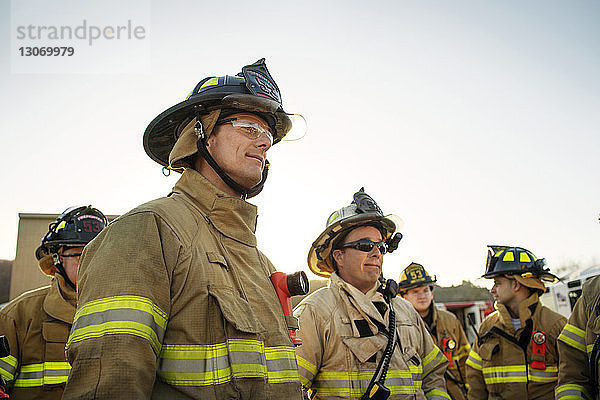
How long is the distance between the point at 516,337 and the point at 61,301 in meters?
5.13

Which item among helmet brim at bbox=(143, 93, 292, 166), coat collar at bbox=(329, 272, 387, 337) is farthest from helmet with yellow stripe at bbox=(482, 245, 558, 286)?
helmet brim at bbox=(143, 93, 292, 166)

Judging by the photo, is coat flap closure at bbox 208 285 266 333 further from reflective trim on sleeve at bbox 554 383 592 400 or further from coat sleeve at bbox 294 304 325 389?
reflective trim on sleeve at bbox 554 383 592 400

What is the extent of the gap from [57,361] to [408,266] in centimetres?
634

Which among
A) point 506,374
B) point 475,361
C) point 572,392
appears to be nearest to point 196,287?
point 572,392

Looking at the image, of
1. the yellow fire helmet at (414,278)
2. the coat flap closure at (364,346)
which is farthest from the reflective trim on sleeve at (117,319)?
the yellow fire helmet at (414,278)

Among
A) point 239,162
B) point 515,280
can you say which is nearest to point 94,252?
point 239,162

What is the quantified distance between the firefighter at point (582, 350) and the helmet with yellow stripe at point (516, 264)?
152 cm

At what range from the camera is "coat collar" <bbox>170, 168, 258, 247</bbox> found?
2338 mm

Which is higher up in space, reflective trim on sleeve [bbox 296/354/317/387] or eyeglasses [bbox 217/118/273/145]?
eyeglasses [bbox 217/118/273/145]

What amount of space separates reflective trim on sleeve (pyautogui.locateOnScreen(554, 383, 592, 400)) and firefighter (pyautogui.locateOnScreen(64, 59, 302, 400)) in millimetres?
3399

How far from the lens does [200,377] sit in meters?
1.76

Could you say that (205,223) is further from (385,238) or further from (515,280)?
(515,280)

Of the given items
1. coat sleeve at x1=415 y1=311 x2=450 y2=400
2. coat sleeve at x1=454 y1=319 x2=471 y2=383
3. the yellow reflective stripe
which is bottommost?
coat sleeve at x1=454 y1=319 x2=471 y2=383

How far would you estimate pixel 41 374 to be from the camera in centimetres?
389
